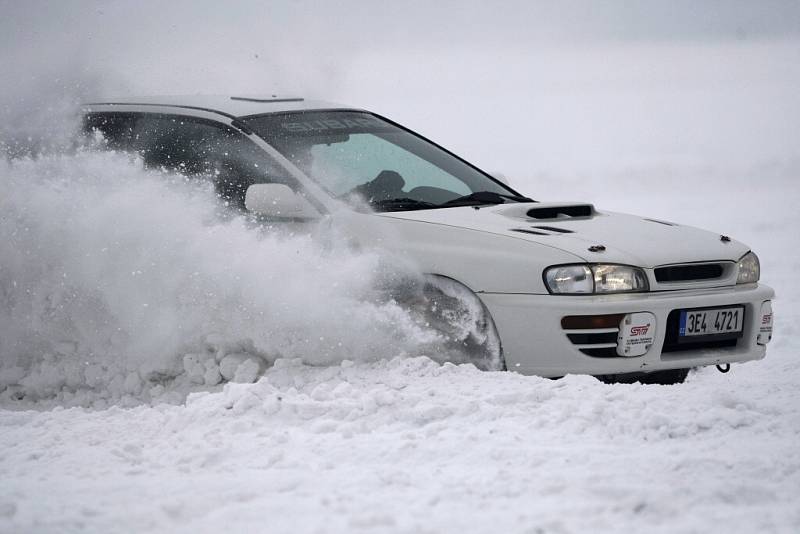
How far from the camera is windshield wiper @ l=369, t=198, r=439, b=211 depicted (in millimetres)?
5477

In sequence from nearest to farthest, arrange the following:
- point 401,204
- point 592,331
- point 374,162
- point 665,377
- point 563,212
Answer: point 592,331, point 665,377, point 401,204, point 563,212, point 374,162

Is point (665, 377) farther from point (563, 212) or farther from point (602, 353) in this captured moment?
point (563, 212)

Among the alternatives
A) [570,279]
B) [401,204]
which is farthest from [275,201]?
[570,279]

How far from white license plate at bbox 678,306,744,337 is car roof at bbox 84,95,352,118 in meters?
2.68

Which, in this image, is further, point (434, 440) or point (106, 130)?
point (106, 130)

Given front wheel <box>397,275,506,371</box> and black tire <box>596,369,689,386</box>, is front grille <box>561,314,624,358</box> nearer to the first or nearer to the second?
front wheel <box>397,275,506,371</box>

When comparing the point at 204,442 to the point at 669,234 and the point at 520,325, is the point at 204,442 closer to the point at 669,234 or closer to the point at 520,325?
the point at 520,325

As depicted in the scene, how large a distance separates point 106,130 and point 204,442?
2958mm

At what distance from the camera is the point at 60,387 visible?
5.53 m

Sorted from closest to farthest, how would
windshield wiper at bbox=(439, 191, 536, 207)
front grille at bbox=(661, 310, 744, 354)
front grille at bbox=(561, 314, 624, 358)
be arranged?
front grille at bbox=(561, 314, 624, 358), front grille at bbox=(661, 310, 744, 354), windshield wiper at bbox=(439, 191, 536, 207)

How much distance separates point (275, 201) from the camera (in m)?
5.16

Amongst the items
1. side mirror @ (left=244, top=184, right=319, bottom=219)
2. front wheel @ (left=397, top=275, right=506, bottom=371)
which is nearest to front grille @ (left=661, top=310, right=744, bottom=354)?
front wheel @ (left=397, top=275, right=506, bottom=371)

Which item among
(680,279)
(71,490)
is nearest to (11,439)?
(71,490)

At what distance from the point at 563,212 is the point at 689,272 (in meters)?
0.92
